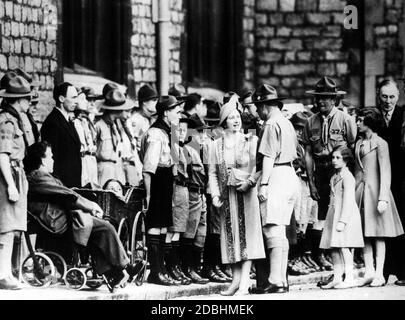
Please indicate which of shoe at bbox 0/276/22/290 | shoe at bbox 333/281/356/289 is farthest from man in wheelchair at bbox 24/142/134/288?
shoe at bbox 333/281/356/289

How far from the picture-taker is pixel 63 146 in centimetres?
1656

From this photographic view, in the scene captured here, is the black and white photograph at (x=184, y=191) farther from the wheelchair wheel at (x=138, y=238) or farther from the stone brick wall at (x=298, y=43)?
the stone brick wall at (x=298, y=43)

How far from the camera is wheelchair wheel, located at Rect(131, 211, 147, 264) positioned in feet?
52.3

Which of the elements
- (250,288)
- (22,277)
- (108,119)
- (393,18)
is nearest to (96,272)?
(22,277)

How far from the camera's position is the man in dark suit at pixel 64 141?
650 inches

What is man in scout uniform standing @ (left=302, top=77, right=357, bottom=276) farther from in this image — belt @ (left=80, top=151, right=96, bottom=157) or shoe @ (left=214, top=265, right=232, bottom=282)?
belt @ (left=80, top=151, right=96, bottom=157)

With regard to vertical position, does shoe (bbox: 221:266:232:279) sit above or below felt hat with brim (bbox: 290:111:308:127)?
below

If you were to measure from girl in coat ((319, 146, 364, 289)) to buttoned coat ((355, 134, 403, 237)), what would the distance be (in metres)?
0.17

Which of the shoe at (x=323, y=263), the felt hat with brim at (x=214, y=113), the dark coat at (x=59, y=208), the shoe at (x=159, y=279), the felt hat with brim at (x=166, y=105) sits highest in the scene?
the felt hat with brim at (x=166, y=105)

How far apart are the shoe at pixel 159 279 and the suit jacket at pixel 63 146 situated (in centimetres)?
128

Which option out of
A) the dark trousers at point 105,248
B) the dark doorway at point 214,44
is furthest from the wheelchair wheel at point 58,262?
the dark doorway at point 214,44

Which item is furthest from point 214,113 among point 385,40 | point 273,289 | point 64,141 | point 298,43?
point 385,40

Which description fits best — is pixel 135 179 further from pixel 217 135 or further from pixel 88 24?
pixel 88 24
